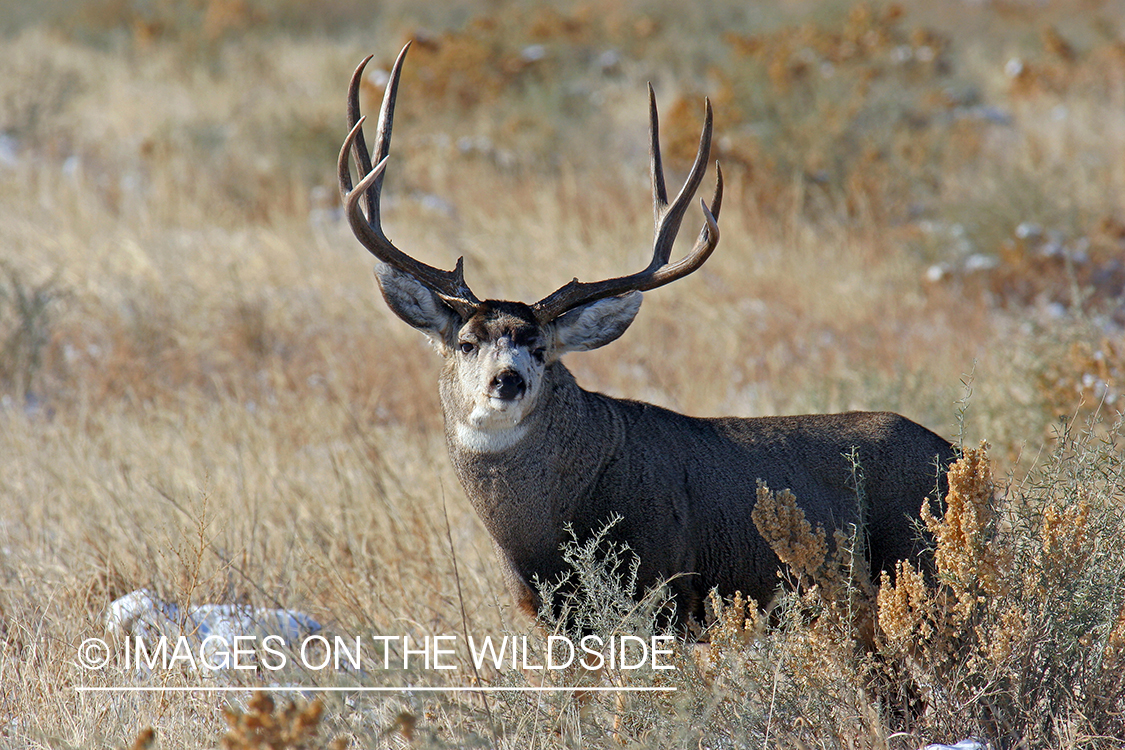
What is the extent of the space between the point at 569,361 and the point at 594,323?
13.3ft

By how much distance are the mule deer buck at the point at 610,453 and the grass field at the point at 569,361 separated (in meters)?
0.27

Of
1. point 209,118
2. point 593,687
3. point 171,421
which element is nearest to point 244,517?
point 171,421

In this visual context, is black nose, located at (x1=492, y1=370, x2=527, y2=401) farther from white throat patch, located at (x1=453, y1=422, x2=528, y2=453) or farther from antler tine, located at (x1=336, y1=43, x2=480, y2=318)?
antler tine, located at (x1=336, y1=43, x2=480, y2=318)

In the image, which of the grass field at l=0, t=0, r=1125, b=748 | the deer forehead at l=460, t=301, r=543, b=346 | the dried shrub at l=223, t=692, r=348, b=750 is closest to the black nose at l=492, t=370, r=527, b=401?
the deer forehead at l=460, t=301, r=543, b=346

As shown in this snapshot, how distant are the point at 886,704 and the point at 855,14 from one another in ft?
50.5

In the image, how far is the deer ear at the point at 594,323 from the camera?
415cm

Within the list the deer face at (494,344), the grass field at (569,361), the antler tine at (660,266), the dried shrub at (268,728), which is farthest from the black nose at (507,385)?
the dried shrub at (268,728)

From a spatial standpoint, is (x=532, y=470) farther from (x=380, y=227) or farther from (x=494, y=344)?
(x=380, y=227)

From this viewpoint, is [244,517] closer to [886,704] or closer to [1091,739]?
[886,704]

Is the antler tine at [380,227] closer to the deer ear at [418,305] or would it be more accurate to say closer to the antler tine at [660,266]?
the deer ear at [418,305]

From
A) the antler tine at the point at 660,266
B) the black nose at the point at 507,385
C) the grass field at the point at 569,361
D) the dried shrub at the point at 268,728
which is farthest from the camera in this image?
the antler tine at the point at 660,266

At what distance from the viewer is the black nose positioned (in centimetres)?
378

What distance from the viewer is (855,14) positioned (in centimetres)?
1716

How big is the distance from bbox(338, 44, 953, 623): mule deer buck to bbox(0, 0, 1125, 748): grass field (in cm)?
27
